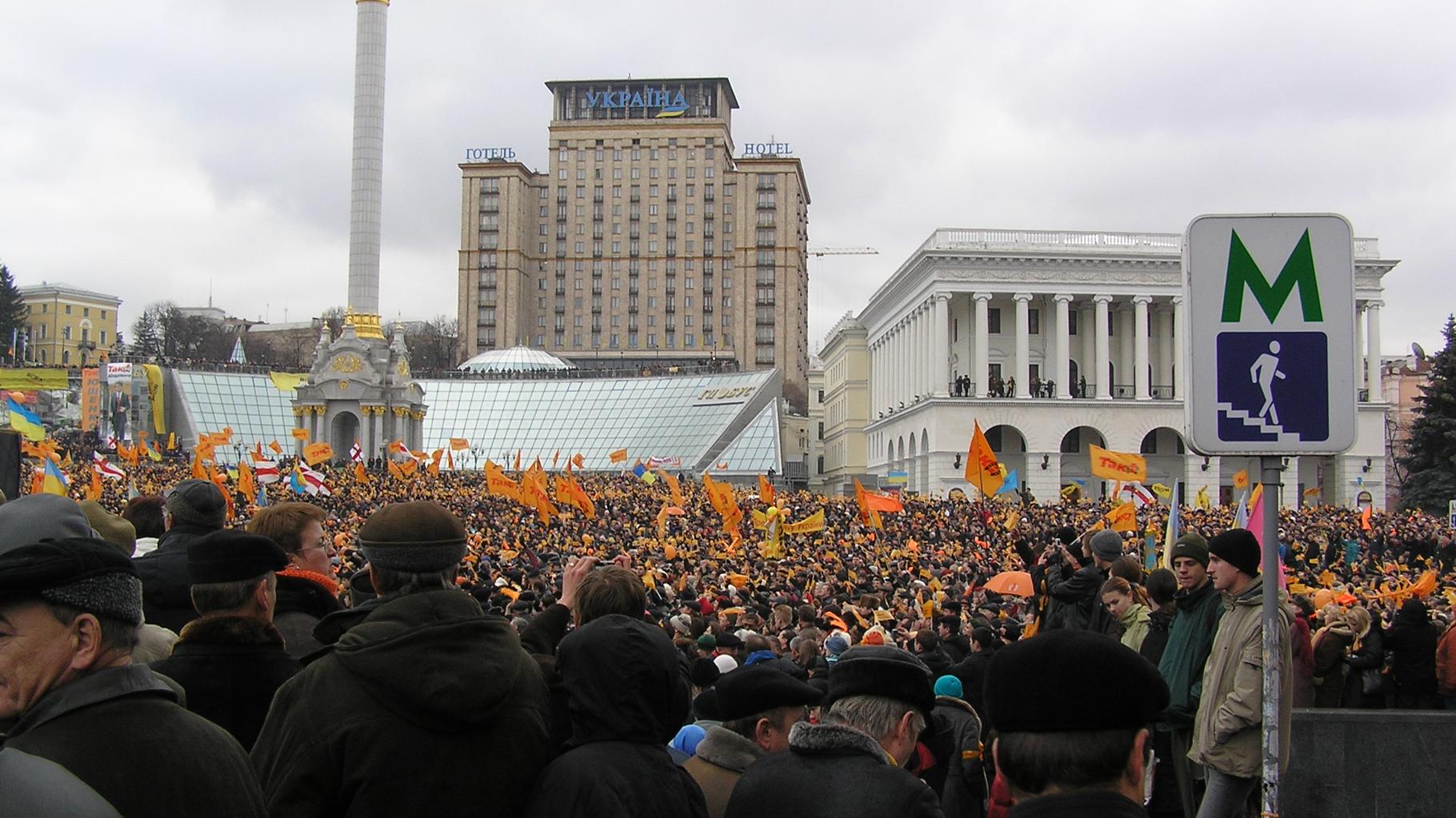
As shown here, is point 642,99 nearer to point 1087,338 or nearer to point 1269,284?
point 1087,338

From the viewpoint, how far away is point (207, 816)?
9.37 ft

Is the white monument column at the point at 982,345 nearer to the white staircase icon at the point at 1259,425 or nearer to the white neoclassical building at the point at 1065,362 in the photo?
the white neoclassical building at the point at 1065,362

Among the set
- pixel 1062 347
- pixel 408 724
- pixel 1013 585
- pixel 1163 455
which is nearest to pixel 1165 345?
pixel 1163 455

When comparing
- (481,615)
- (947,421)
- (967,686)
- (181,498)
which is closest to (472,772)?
(481,615)

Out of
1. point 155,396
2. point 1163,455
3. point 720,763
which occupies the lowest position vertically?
point 720,763

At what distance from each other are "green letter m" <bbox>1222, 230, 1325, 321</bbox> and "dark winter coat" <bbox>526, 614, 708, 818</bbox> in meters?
2.12

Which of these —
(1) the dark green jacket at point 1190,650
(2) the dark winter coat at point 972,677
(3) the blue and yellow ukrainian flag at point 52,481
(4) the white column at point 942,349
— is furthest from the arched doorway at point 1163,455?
(1) the dark green jacket at point 1190,650

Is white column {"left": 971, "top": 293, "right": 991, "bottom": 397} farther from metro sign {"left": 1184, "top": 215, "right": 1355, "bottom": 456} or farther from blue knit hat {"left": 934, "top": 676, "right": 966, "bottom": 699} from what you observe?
metro sign {"left": 1184, "top": 215, "right": 1355, "bottom": 456}

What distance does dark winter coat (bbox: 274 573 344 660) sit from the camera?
15.7 ft

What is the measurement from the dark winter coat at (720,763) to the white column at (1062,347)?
207 ft

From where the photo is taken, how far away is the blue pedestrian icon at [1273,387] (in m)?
4.28

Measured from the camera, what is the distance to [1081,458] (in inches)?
2633

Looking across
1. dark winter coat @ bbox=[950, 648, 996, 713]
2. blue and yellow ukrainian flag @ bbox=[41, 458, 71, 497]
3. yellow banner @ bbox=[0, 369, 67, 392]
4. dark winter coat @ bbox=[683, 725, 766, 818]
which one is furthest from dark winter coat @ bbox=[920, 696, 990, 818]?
yellow banner @ bbox=[0, 369, 67, 392]

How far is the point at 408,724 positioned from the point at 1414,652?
28.1ft
